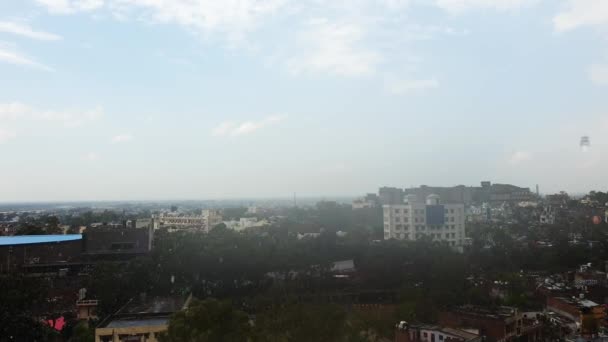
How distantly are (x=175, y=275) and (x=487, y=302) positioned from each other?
986cm

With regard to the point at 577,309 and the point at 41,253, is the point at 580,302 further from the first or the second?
the point at 41,253

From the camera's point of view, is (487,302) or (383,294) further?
(383,294)

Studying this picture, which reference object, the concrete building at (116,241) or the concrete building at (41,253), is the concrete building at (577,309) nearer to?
the concrete building at (116,241)

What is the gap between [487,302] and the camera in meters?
14.4

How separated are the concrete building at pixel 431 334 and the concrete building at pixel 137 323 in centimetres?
464

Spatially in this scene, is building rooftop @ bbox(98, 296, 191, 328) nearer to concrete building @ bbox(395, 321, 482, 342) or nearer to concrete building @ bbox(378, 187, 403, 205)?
concrete building @ bbox(395, 321, 482, 342)

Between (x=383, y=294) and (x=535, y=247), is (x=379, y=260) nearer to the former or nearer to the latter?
(x=383, y=294)

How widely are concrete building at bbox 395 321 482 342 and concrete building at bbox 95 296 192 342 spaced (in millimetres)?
4642

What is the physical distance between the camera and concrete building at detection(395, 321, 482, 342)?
10.7 m

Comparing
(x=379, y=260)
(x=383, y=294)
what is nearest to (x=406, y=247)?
(x=379, y=260)

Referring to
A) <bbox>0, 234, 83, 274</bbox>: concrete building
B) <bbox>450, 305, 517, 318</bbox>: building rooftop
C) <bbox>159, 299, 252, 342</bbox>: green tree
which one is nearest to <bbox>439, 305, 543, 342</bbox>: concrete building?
<bbox>450, 305, 517, 318</bbox>: building rooftop

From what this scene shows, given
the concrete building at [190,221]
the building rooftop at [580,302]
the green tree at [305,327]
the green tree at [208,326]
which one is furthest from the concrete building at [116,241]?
the concrete building at [190,221]

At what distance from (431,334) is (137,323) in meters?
6.31

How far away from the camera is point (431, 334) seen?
430 inches
